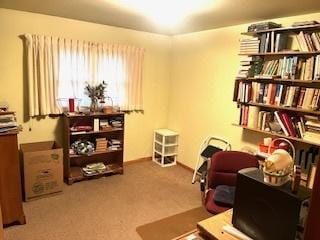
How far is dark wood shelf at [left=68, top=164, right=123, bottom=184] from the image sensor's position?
3493 millimetres

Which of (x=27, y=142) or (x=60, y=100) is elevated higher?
(x=60, y=100)

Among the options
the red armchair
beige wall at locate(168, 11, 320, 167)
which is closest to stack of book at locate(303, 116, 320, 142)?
the red armchair

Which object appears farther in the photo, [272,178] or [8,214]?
[8,214]

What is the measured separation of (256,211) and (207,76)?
277 centimetres

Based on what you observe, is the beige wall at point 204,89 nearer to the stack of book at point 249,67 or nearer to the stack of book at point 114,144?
the stack of book at point 249,67

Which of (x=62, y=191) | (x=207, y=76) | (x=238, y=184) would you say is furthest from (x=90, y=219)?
(x=207, y=76)

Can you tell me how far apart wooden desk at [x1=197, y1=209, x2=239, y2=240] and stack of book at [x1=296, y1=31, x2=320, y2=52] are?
6.22ft

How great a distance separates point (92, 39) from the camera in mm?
3658

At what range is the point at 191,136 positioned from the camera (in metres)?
4.18

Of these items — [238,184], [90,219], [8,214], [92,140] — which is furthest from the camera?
A: [92,140]

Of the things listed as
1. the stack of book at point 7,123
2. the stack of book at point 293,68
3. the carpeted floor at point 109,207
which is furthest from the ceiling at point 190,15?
the carpeted floor at point 109,207

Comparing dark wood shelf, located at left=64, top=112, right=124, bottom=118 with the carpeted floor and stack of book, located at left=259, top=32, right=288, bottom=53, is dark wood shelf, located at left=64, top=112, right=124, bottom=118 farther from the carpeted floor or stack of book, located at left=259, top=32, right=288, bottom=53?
stack of book, located at left=259, top=32, right=288, bottom=53

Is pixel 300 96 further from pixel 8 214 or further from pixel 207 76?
pixel 8 214

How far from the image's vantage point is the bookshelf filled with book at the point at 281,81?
2453 mm
